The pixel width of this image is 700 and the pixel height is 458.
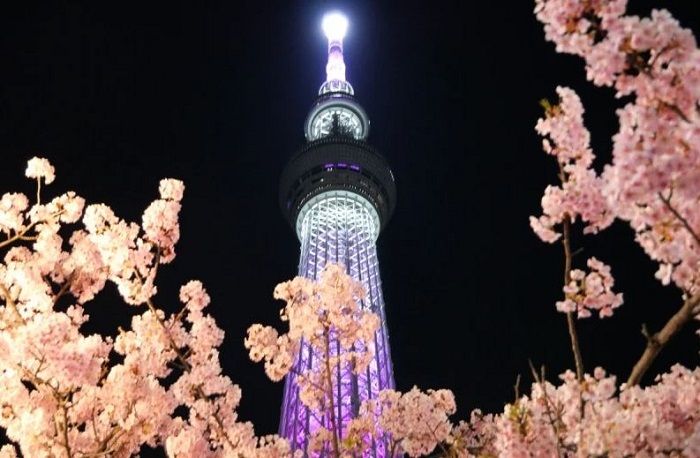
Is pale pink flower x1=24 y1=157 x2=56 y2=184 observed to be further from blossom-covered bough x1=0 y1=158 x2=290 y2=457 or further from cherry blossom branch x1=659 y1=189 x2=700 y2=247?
cherry blossom branch x1=659 y1=189 x2=700 y2=247

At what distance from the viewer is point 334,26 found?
114 ft

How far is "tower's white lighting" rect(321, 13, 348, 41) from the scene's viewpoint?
34750 millimetres

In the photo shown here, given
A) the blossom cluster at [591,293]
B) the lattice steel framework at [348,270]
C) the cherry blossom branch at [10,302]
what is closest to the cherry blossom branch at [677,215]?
the blossom cluster at [591,293]

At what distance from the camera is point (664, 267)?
289 centimetres

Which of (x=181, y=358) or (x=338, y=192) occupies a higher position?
(x=338, y=192)

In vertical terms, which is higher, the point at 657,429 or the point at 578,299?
the point at 578,299

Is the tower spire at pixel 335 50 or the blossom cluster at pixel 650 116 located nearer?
the blossom cluster at pixel 650 116

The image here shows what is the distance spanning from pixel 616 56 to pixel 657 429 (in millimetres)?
1733

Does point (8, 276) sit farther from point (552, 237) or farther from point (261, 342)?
point (552, 237)

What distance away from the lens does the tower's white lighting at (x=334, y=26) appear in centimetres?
3475

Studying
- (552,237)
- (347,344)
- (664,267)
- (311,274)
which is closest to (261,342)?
(347,344)

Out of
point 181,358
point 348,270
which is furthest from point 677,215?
point 348,270

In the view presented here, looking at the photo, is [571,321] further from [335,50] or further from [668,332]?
[335,50]

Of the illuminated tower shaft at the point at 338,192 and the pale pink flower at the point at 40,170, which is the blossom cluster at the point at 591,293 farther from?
the illuminated tower shaft at the point at 338,192
